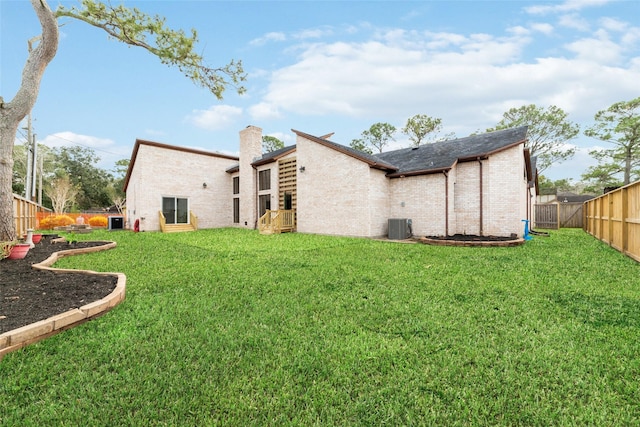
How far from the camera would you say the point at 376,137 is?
33.3m

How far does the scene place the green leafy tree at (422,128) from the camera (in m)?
30.0

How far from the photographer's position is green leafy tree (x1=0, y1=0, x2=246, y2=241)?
651 cm

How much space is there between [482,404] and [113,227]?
65.2 feet

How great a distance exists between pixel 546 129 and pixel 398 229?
25.8 m

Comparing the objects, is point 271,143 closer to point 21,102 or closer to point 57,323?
point 21,102

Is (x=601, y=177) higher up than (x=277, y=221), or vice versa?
(x=601, y=177)

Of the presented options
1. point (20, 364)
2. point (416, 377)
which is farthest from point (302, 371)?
point (20, 364)

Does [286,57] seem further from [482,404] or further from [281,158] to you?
[482,404]

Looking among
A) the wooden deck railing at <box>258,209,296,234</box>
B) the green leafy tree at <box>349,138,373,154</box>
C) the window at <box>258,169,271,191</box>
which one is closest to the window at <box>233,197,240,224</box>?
the window at <box>258,169,271,191</box>

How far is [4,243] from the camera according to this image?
5.94m

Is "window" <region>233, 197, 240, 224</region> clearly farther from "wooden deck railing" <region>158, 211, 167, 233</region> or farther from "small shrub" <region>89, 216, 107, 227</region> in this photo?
"small shrub" <region>89, 216, 107, 227</region>

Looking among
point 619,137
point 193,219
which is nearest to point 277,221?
point 193,219

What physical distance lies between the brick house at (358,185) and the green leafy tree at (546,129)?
16.5 m

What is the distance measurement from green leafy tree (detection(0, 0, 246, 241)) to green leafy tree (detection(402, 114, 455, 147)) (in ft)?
86.4
